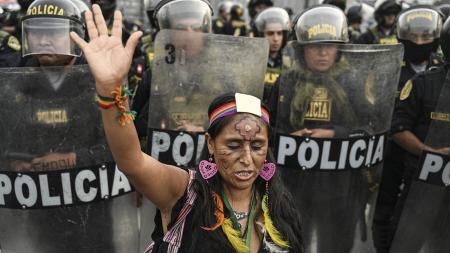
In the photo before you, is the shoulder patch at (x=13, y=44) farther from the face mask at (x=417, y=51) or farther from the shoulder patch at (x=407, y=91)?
the face mask at (x=417, y=51)

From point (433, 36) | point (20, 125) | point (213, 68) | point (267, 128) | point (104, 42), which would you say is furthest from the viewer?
point (433, 36)

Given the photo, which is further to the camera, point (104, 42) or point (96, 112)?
point (96, 112)

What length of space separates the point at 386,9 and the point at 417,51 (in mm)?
3608

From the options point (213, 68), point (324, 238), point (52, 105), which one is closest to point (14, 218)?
point (52, 105)

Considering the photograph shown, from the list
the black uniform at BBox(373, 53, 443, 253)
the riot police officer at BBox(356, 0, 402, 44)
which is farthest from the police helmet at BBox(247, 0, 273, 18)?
the black uniform at BBox(373, 53, 443, 253)

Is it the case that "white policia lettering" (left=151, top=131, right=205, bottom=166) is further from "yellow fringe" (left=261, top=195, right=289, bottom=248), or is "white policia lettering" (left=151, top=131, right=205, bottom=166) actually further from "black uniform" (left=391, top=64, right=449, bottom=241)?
"black uniform" (left=391, top=64, right=449, bottom=241)

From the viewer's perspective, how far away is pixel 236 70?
3135 mm

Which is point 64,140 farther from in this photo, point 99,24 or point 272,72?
point 272,72

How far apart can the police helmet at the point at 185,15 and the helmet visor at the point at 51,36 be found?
0.71 meters

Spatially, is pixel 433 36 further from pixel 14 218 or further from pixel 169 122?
pixel 14 218

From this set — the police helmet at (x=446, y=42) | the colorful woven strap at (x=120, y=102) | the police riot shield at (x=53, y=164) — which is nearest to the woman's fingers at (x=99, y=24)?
the colorful woven strap at (x=120, y=102)

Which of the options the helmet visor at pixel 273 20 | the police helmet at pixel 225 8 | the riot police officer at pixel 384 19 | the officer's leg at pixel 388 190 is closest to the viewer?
the officer's leg at pixel 388 190

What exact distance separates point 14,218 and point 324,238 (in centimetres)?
181

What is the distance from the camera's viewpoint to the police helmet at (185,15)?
361 cm
